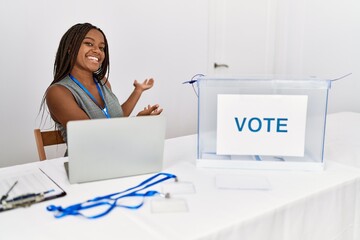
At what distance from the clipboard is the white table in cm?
2

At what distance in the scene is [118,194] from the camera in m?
0.92

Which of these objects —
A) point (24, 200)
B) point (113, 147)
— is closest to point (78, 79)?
point (113, 147)

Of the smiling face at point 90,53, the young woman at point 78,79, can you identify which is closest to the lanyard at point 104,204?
the young woman at point 78,79

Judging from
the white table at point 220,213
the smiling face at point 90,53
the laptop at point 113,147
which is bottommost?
the white table at point 220,213

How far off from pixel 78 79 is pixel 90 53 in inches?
4.6

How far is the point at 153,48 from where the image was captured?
9.21 ft

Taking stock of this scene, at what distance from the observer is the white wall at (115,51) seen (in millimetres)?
2189

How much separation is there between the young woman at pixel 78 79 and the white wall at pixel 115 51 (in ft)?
3.05

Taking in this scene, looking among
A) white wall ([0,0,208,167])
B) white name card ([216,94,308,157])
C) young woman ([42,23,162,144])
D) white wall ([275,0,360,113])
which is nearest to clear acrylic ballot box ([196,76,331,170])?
white name card ([216,94,308,157])

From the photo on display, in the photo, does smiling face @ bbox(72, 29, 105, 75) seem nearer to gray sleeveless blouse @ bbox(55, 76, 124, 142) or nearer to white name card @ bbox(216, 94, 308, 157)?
gray sleeveless blouse @ bbox(55, 76, 124, 142)

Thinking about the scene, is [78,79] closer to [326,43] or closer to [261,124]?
[261,124]

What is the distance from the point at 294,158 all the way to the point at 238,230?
17.6 inches

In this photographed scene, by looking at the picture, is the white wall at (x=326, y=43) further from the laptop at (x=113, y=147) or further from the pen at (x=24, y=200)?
the pen at (x=24, y=200)

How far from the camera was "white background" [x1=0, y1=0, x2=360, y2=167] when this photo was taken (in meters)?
2.21
